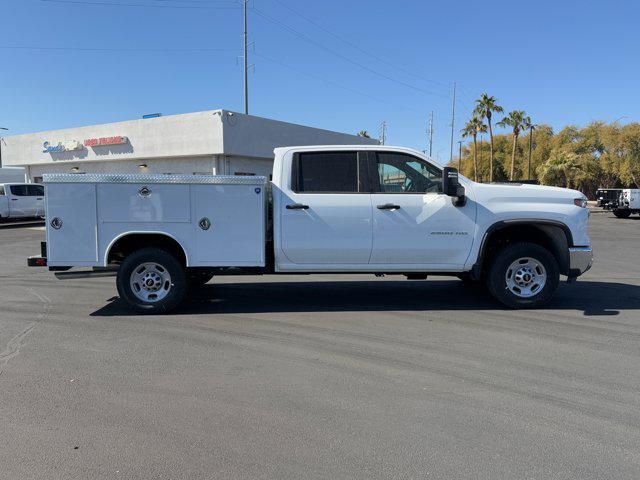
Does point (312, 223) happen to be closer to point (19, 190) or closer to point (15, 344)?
point (15, 344)

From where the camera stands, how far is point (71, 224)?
6465 mm

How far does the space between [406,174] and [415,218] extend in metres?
0.62

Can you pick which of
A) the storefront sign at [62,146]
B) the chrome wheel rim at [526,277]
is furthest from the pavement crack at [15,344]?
the storefront sign at [62,146]

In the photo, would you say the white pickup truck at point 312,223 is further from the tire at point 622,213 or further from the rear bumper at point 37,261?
the tire at point 622,213

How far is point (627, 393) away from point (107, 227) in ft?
19.6

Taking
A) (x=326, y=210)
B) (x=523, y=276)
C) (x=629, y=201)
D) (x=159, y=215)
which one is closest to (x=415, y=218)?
(x=326, y=210)

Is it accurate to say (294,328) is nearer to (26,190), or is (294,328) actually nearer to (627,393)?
(627,393)

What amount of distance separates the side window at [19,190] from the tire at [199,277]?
19.6 meters

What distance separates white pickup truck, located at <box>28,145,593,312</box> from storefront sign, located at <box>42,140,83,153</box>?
2682cm

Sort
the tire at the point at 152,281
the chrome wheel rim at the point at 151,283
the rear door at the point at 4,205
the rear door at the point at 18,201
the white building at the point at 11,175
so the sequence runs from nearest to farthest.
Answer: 1. the tire at the point at 152,281
2. the chrome wheel rim at the point at 151,283
3. the rear door at the point at 4,205
4. the rear door at the point at 18,201
5. the white building at the point at 11,175

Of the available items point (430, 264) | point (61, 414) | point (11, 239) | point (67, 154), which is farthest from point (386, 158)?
point (67, 154)

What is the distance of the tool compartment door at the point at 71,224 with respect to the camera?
6406 millimetres

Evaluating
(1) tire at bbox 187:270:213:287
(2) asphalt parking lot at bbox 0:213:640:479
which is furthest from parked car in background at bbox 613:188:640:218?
(1) tire at bbox 187:270:213:287

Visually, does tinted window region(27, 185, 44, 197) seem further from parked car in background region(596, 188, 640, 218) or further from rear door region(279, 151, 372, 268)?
parked car in background region(596, 188, 640, 218)
